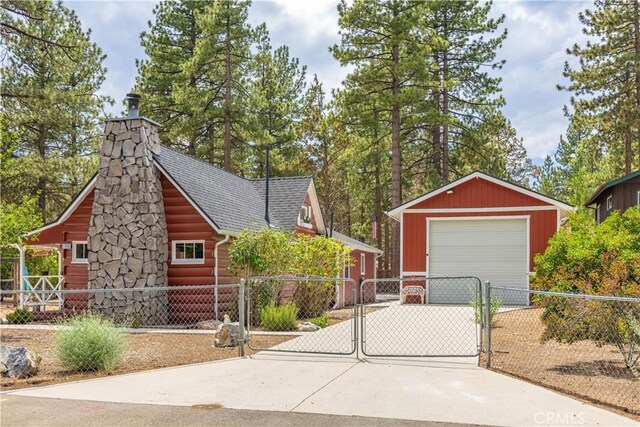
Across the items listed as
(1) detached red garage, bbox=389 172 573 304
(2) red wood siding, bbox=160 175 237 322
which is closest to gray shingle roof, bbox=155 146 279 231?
(2) red wood siding, bbox=160 175 237 322

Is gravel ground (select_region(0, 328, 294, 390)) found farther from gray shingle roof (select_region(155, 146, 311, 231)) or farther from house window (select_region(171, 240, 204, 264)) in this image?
gray shingle roof (select_region(155, 146, 311, 231))

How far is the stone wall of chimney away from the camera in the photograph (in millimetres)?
13781

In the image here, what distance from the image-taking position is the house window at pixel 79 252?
15953 millimetres

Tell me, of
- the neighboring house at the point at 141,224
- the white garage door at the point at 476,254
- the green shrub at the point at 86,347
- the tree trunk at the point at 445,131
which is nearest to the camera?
the green shrub at the point at 86,347

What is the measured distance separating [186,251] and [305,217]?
7.43 m

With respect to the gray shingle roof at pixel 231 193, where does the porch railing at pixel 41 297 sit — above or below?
below

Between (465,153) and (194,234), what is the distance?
1926 cm

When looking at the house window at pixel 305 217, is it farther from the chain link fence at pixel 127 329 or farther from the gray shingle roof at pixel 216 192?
the chain link fence at pixel 127 329

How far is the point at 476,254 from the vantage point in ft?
59.8

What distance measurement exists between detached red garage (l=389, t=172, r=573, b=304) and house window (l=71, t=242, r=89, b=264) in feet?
33.4

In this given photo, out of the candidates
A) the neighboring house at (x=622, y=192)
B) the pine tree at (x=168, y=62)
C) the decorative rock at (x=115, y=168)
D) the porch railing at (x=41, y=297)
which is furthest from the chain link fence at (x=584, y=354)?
the pine tree at (x=168, y=62)

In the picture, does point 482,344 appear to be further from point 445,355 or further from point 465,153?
point 465,153

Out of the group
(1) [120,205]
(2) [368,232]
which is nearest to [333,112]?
(2) [368,232]

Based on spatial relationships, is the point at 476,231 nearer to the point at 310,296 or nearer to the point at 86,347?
the point at 310,296
